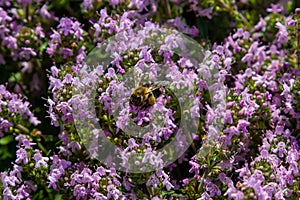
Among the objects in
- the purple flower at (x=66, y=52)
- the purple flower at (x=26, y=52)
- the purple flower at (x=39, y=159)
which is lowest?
the purple flower at (x=39, y=159)

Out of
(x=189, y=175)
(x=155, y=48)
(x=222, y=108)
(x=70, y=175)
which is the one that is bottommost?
(x=189, y=175)

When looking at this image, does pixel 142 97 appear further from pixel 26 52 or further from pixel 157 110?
pixel 26 52

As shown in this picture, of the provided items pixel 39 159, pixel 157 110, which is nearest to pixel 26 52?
pixel 39 159

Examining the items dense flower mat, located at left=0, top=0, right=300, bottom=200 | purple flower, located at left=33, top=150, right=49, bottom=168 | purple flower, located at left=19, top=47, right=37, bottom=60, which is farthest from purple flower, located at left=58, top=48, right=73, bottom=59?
purple flower, located at left=33, top=150, right=49, bottom=168

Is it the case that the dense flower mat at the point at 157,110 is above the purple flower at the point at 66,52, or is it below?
below

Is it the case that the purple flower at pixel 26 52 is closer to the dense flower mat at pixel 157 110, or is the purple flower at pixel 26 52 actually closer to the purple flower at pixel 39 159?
the dense flower mat at pixel 157 110

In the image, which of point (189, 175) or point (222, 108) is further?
point (189, 175)

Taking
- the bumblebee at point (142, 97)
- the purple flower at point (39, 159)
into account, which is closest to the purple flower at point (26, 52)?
the purple flower at point (39, 159)

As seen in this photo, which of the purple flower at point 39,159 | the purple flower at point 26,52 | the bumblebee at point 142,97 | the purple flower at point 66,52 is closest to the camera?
the bumblebee at point 142,97

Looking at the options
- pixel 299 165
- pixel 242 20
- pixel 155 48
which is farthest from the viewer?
pixel 242 20

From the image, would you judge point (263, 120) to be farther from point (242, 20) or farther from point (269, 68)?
point (242, 20)

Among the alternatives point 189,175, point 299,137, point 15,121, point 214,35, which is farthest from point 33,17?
point 299,137
